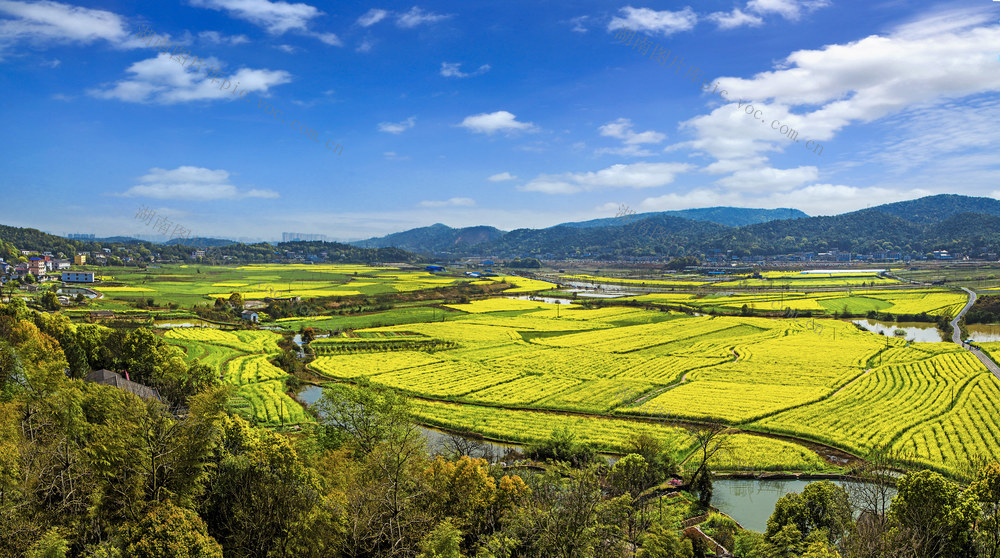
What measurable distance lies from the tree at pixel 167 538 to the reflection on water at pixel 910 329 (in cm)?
6285

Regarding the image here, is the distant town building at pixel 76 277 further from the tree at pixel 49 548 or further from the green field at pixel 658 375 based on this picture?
the tree at pixel 49 548

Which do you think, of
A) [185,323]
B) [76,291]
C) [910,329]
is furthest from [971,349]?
[76,291]

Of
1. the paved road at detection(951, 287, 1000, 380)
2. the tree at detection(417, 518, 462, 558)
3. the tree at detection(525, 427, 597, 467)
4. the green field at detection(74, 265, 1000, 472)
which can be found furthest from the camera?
the paved road at detection(951, 287, 1000, 380)

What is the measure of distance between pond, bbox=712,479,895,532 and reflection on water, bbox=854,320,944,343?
135 feet

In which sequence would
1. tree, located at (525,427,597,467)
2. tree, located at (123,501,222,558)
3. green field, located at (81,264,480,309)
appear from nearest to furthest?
tree, located at (123,501,222,558) < tree, located at (525,427,597,467) < green field, located at (81,264,480,309)

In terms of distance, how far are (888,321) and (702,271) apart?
8291 cm

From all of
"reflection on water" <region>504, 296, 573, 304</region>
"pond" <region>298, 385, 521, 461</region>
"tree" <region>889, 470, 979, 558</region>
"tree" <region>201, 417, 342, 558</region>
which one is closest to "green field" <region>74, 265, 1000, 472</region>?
"pond" <region>298, 385, 521, 461</region>

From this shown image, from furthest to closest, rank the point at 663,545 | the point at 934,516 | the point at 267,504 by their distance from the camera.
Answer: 1. the point at 934,516
2. the point at 663,545
3. the point at 267,504

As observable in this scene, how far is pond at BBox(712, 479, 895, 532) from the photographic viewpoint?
20672 millimetres

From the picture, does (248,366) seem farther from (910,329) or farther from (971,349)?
(910,329)

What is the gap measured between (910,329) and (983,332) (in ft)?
20.1

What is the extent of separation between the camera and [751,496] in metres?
22.5

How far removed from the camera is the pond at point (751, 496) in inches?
814

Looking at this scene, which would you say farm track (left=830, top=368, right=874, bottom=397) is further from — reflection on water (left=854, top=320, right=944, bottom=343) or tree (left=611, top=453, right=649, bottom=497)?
tree (left=611, top=453, right=649, bottom=497)
